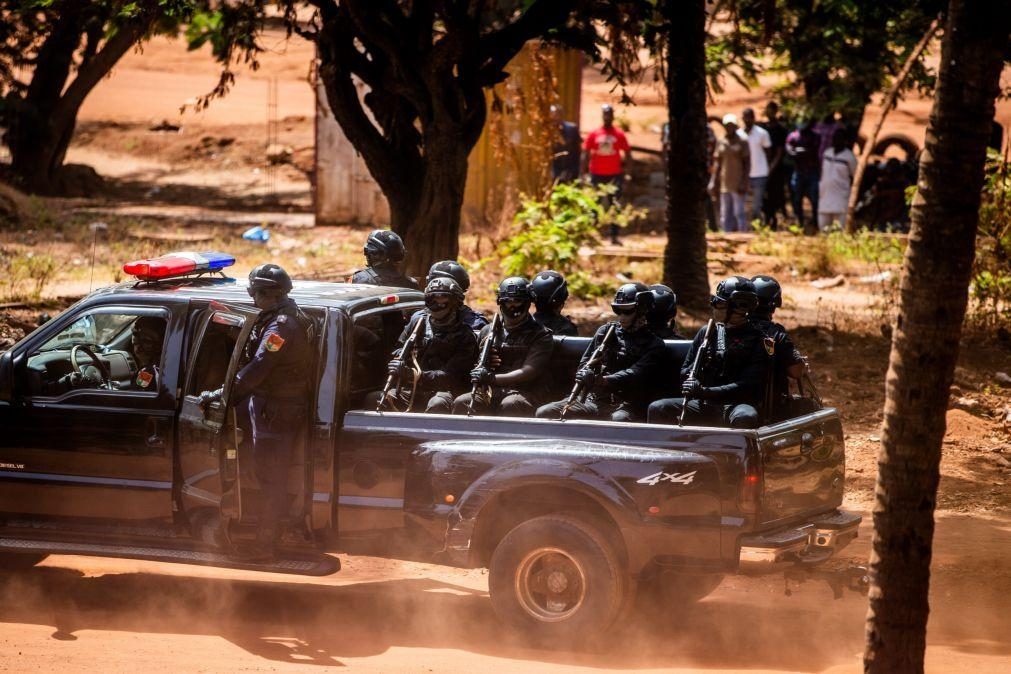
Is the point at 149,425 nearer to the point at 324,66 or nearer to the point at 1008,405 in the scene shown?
the point at 324,66

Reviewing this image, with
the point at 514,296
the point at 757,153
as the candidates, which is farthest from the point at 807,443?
the point at 757,153

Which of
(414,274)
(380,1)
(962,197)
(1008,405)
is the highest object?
(380,1)

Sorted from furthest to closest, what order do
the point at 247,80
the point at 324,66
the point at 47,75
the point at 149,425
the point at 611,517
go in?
the point at 247,80
the point at 47,75
the point at 324,66
the point at 149,425
the point at 611,517

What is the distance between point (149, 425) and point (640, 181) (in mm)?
18411

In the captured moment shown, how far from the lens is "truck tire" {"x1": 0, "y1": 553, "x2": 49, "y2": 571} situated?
7.80 meters

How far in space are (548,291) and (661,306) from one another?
0.72m

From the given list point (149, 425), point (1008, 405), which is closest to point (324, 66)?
point (149, 425)

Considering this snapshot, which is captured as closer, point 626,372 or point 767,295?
point 626,372

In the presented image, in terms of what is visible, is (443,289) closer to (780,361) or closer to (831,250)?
(780,361)

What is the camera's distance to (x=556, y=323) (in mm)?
8000

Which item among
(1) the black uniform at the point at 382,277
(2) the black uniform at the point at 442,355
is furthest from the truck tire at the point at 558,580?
(1) the black uniform at the point at 382,277

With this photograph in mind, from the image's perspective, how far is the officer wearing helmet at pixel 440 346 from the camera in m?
7.22

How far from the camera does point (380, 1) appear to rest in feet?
38.9

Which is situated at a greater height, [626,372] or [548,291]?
[548,291]
